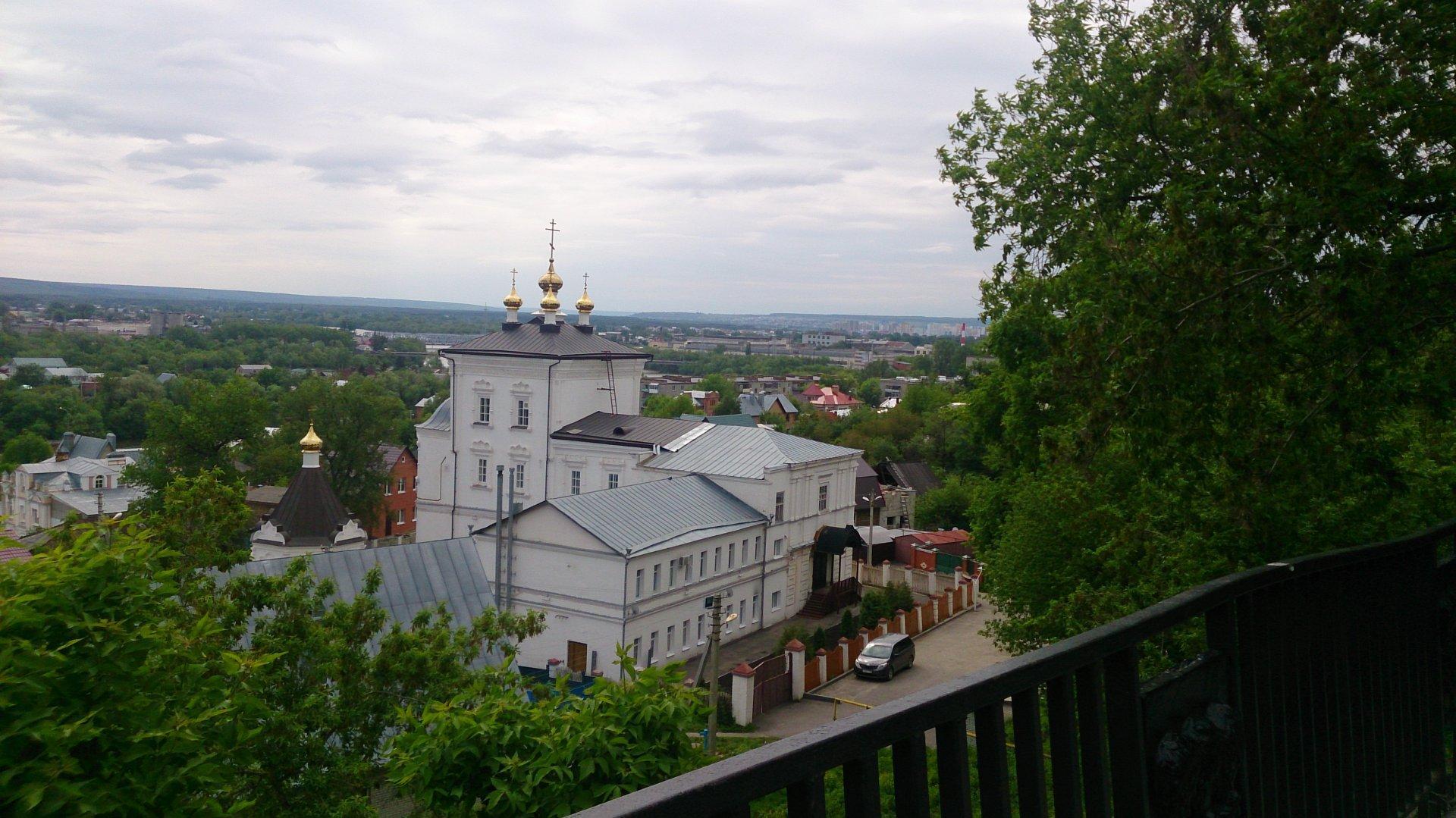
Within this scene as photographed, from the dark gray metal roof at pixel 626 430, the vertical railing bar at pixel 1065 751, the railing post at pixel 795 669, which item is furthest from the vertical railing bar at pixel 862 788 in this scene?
the dark gray metal roof at pixel 626 430

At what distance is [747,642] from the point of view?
34000 mm

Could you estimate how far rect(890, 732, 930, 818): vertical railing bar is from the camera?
1892 mm

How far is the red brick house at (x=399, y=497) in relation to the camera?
60594 mm

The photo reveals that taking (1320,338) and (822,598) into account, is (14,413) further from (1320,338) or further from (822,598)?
(1320,338)

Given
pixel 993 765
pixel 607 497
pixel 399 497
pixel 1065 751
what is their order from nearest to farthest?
pixel 993 765 → pixel 1065 751 → pixel 607 497 → pixel 399 497

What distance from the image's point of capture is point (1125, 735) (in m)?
2.66

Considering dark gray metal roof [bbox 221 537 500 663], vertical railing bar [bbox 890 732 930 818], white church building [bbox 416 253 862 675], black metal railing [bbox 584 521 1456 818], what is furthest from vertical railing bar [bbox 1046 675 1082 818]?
white church building [bbox 416 253 862 675]

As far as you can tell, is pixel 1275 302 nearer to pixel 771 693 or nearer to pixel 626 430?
pixel 771 693

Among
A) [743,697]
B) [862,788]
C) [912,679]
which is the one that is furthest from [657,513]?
[862,788]

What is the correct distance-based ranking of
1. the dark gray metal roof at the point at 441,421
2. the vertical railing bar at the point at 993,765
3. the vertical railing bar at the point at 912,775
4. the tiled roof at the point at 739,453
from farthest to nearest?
the dark gray metal roof at the point at 441,421 → the tiled roof at the point at 739,453 → the vertical railing bar at the point at 993,765 → the vertical railing bar at the point at 912,775

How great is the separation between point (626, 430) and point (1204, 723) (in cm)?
3768

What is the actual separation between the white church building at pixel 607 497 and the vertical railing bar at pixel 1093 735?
26.8 meters

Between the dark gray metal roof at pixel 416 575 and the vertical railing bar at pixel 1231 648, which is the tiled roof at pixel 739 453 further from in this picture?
the vertical railing bar at pixel 1231 648

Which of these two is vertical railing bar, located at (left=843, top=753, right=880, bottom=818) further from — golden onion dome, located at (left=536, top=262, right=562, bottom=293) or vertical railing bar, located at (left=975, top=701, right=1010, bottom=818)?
golden onion dome, located at (left=536, top=262, right=562, bottom=293)
